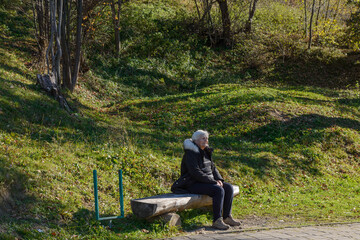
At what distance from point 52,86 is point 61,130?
2872mm

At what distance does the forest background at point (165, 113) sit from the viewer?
7.41 meters

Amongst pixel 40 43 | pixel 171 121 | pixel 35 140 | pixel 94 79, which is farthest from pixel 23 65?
pixel 35 140

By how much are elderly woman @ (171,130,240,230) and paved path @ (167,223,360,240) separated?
46cm

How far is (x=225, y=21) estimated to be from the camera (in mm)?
28562

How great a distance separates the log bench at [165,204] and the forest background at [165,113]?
0.93 feet

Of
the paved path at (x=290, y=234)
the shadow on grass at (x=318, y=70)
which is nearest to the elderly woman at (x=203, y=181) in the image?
the paved path at (x=290, y=234)

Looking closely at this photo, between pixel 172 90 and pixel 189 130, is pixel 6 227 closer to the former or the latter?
pixel 189 130

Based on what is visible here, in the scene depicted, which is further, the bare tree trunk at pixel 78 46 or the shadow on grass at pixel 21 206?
the bare tree trunk at pixel 78 46

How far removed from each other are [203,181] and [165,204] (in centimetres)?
101

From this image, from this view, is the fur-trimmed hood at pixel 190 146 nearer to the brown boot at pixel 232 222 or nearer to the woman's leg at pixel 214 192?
the woman's leg at pixel 214 192

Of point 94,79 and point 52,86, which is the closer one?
point 52,86

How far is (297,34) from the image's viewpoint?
1214 inches

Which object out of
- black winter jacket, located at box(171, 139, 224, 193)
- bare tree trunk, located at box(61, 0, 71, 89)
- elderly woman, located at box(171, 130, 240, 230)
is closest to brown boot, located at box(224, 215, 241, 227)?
elderly woman, located at box(171, 130, 240, 230)

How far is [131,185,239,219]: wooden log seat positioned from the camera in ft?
21.6
